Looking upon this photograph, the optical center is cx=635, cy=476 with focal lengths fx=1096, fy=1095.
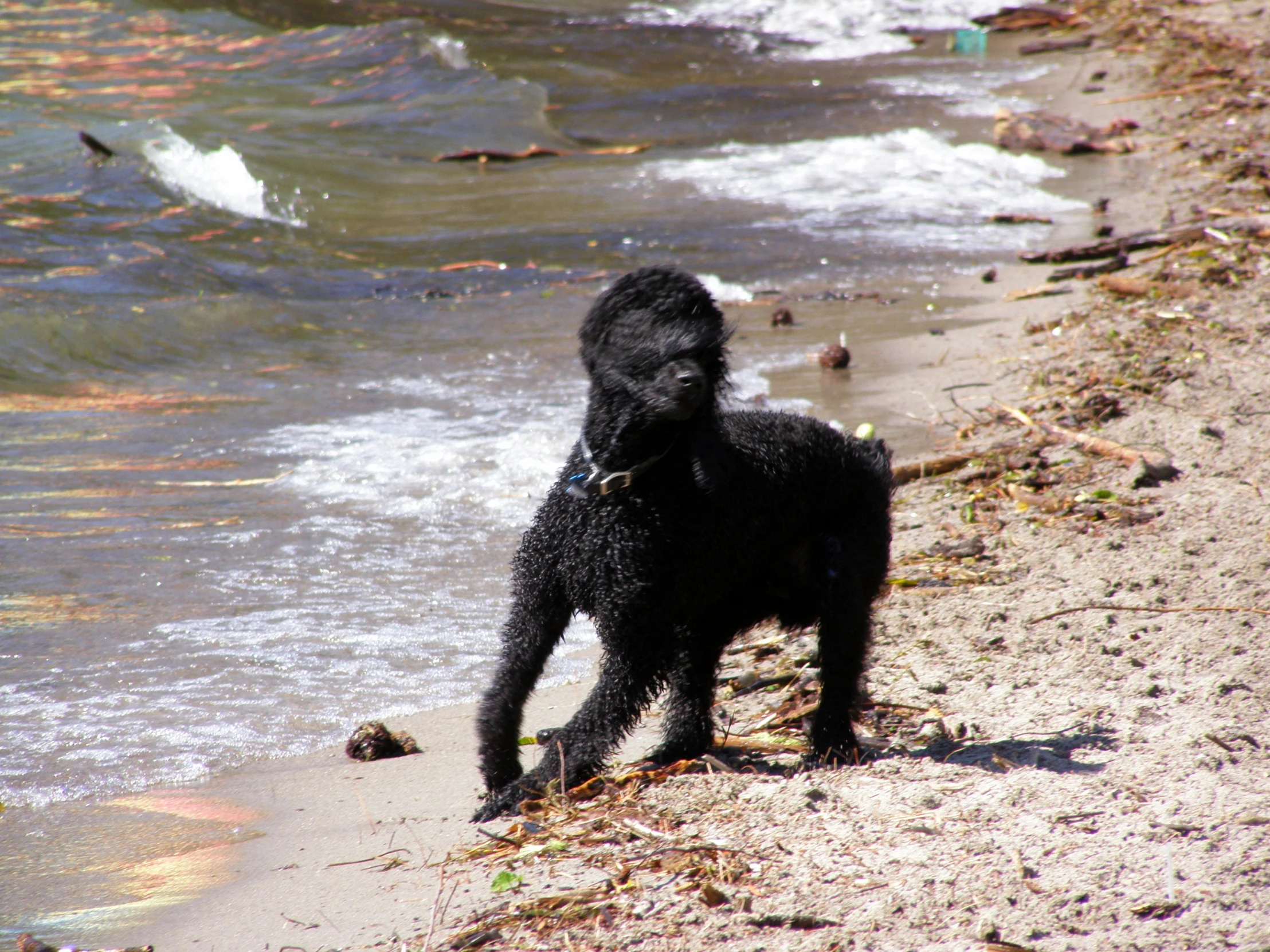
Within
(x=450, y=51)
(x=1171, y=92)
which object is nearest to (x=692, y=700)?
(x=1171, y=92)

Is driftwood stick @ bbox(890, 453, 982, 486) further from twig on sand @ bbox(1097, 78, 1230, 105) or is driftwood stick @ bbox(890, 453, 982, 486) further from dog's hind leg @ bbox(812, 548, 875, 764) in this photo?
twig on sand @ bbox(1097, 78, 1230, 105)

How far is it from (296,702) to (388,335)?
5253mm

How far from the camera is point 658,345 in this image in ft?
8.91

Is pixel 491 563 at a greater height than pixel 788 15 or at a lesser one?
lesser

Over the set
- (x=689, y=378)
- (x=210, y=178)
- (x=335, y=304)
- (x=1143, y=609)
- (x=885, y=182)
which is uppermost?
(x=210, y=178)

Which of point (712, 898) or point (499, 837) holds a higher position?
point (712, 898)

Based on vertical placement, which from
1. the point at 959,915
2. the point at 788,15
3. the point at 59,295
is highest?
the point at 788,15

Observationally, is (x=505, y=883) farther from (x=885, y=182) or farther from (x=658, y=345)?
(x=885, y=182)

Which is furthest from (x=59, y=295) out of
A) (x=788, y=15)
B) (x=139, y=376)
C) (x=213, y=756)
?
(x=788, y=15)

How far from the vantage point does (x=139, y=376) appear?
7898 millimetres

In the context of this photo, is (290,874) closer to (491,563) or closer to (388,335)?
(491,563)

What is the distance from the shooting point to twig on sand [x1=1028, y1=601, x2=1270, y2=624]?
3.52 metres

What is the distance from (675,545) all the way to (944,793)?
3.01 ft

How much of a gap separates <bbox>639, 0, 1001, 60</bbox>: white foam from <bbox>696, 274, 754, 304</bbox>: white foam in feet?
55.0
